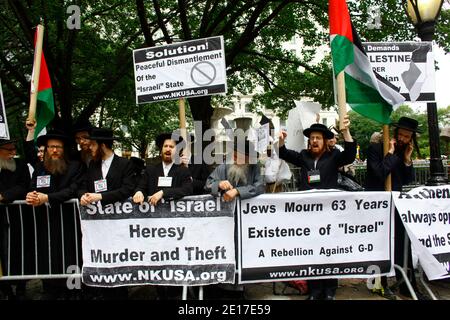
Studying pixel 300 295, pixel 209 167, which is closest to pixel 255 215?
pixel 300 295

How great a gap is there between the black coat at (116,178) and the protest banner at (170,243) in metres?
0.15

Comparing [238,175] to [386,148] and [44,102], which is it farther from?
[44,102]

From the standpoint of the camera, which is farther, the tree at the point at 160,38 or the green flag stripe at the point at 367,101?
the tree at the point at 160,38

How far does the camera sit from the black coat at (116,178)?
14.4 feet

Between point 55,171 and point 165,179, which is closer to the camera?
point 165,179

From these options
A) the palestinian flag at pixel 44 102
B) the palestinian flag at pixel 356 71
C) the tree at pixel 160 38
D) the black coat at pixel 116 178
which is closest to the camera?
the black coat at pixel 116 178

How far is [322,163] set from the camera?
4.71 m

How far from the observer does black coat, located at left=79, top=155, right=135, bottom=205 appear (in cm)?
438

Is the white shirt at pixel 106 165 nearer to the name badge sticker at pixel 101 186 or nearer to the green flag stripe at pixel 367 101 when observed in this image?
the name badge sticker at pixel 101 186

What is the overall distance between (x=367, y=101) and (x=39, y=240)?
4180mm

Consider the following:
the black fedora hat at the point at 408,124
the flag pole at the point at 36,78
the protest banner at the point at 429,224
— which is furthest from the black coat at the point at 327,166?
the flag pole at the point at 36,78

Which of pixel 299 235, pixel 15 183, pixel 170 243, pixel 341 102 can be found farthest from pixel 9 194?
pixel 341 102

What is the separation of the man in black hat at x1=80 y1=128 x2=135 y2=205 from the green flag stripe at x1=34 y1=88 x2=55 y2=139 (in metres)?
1.39

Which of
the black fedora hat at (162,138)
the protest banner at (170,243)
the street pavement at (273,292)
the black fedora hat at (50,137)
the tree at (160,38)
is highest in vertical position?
the tree at (160,38)
